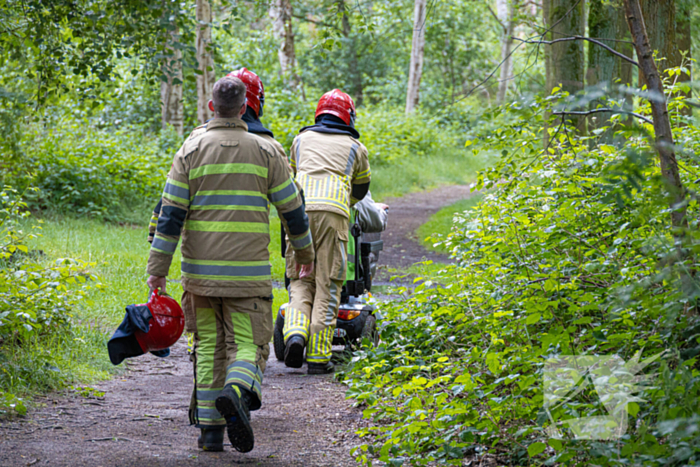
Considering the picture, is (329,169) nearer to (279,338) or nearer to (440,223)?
(279,338)

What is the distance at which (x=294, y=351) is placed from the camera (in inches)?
208

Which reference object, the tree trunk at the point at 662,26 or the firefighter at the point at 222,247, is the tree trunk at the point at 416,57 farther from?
the firefighter at the point at 222,247

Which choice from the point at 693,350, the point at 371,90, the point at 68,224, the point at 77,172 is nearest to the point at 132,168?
the point at 77,172

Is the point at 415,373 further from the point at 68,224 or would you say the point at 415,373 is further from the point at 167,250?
the point at 68,224

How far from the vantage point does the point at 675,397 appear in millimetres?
2434

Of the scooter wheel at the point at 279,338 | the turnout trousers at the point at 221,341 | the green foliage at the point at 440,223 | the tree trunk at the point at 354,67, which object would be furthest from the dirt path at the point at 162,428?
the tree trunk at the point at 354,67

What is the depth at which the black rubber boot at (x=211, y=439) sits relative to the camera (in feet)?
12.4

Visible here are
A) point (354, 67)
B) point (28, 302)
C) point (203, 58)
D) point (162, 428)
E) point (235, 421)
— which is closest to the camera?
point (235, 421)

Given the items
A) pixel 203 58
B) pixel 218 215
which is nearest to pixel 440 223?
pixel 203 58

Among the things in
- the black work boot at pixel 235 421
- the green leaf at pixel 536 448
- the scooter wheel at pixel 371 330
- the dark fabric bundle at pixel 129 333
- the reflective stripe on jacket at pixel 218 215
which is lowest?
the scooter wheel at pixel 371 330

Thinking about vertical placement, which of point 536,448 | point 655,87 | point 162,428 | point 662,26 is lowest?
point 162,428

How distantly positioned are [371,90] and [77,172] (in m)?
21.8

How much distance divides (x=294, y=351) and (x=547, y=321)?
2051 millimetres

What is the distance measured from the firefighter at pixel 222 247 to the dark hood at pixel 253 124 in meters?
0.22
